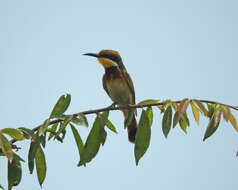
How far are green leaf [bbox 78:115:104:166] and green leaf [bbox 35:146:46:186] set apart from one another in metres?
0.27

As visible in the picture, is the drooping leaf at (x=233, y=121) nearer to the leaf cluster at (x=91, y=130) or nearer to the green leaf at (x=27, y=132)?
the leaf cluster at (x=91, y=130)

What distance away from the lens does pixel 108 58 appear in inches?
197

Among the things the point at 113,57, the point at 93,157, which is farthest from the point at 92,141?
the point at 113,57

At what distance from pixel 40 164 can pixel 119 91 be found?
284 cm

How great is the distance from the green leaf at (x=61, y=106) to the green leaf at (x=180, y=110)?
2.63 ft

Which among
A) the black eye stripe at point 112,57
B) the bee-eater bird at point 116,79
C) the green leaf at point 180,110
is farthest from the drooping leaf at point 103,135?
the black eye stripe at point 112,57

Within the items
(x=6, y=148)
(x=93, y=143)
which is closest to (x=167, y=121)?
(x=93, y=143)

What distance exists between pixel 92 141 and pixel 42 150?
0.34 m

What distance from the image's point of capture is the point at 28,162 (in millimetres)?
2059

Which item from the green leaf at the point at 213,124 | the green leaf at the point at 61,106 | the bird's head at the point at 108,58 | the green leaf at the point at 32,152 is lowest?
the green leaf at the point at 32,152

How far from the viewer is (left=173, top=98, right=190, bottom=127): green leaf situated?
6.40 feet

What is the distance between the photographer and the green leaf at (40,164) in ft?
7.13

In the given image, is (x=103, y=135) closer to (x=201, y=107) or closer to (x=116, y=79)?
(x=201, y=107)

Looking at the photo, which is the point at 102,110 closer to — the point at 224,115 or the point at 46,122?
the point at 46,122
